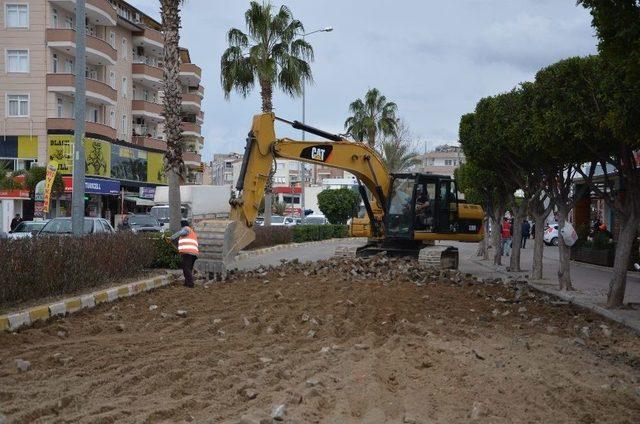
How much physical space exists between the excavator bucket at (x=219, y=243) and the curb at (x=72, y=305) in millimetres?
1114

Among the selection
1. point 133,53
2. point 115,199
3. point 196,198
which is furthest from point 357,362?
point 133,53

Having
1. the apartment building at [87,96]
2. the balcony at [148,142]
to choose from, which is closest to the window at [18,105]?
the apartment building at [87,96]

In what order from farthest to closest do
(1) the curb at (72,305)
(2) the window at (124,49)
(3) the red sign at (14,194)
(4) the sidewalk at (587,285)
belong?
(2) the window at (124,49) < (3) the red sign at (14,194) < (4) the sidewalk at (587,285) < (1) the curb at (72,305)

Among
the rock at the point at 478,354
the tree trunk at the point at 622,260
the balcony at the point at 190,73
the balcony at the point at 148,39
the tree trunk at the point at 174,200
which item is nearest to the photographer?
the rock at the point at 478,354

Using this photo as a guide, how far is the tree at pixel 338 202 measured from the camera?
174 feet

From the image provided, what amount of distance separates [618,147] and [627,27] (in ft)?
18.7

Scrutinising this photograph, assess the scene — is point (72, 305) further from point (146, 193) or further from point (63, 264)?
point (146, 193)

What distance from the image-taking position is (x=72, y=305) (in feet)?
39.7

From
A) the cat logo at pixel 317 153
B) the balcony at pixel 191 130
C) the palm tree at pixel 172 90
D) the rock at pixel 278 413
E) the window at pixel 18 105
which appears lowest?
the rock at pixel 278 413

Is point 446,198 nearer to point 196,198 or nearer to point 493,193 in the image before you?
point 493,193

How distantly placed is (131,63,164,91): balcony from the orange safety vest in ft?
139

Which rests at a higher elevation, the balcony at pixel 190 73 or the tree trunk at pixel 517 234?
the balcony at pixel 190 73

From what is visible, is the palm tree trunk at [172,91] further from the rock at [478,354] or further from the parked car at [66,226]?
the rock at [478,354]

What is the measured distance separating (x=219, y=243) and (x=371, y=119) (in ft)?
148
